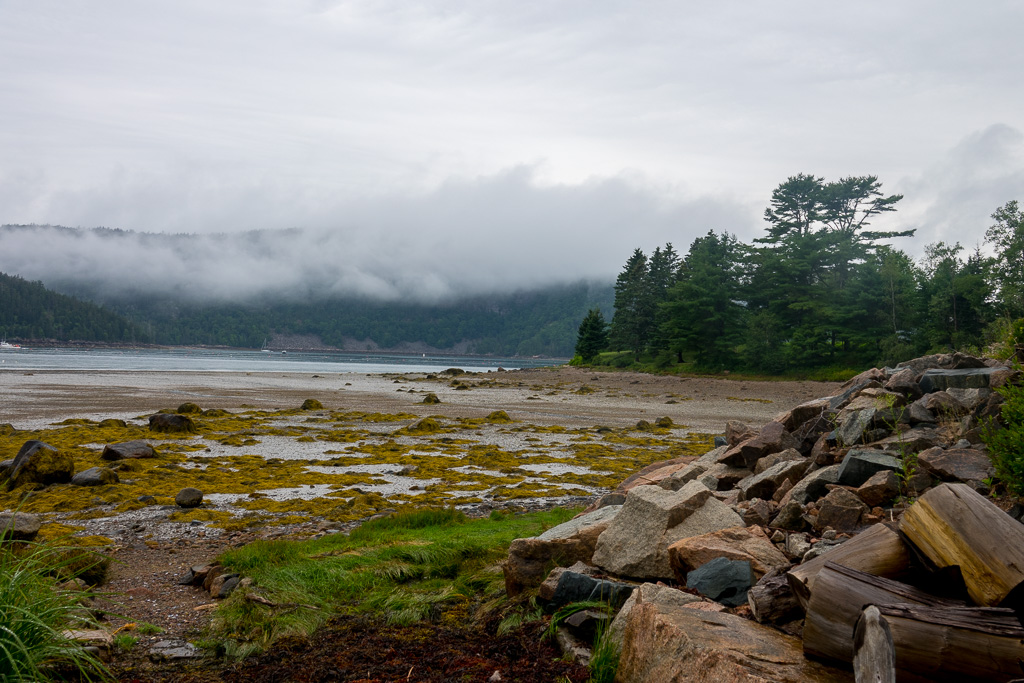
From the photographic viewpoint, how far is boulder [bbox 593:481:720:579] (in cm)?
667

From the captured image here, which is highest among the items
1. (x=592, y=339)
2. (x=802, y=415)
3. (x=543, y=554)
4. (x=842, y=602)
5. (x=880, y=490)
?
(x=592, y=339)

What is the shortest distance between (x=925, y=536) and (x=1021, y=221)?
54463mm

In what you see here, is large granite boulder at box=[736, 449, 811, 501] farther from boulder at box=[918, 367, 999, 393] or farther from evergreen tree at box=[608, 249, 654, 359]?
evergreen tree at box=[608, 249, 654, 359]

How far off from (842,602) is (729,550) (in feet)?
5.98

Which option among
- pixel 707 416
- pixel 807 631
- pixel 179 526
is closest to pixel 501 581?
pixel 807 631

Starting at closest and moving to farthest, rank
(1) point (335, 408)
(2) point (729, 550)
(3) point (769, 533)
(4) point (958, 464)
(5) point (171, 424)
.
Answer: (2) point (729, 550) → (4) point (958, 464) → (3) point (769, 533) → (5) point (171, 424) → (1) point (335, 408)

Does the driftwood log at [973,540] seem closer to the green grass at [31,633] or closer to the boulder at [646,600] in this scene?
the boulder at [646,600]

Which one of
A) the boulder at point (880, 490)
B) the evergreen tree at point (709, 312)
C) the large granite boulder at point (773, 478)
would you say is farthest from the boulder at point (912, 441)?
the evergreen tree at point (709, 312)

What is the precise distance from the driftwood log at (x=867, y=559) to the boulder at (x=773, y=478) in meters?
3.34

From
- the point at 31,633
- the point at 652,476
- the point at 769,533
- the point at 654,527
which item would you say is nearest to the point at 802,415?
the point at 652,476

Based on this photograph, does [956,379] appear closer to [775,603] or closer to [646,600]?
[775,603]

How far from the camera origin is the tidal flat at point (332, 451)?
44.8ft

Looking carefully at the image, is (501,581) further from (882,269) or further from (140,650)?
(882,269)

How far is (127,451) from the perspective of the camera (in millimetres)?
18766
